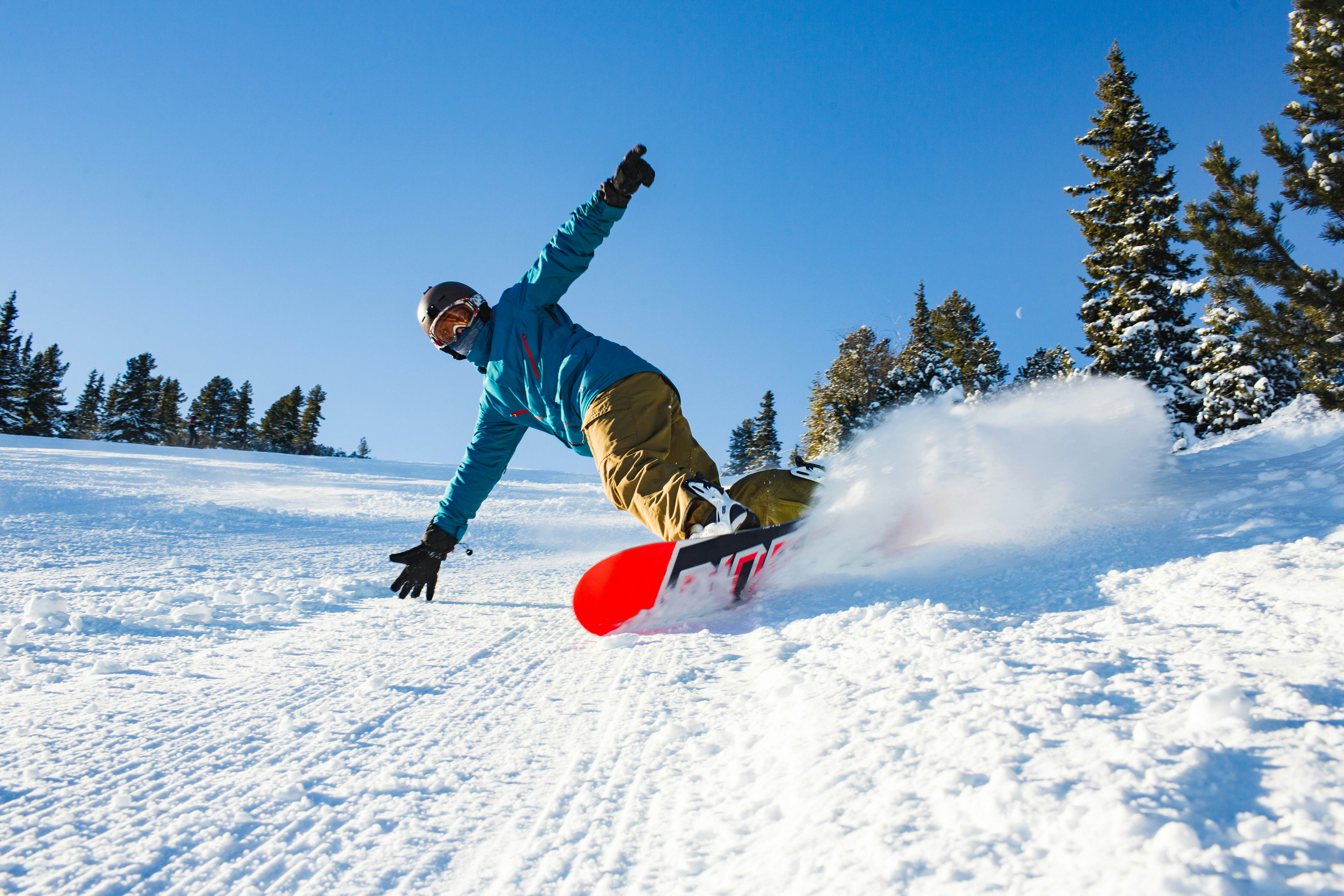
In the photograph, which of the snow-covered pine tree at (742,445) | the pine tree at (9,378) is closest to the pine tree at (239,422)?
the pine tree at (9,378)

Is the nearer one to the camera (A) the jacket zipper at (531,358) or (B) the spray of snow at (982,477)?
(B) the spray of snow at (982,477)

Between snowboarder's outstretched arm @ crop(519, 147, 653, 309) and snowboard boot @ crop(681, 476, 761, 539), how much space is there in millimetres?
1574

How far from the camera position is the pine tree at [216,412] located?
52469 millimetres

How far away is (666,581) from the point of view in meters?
2.33

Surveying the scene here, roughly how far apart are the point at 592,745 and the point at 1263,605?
5.81ft

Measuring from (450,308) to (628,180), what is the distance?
1262mm

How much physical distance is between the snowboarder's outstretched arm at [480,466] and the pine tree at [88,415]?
5616 cm

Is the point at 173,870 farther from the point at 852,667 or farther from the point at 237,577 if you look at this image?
the point at 237,577

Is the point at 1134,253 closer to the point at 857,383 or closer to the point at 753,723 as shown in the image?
the point at 857,383

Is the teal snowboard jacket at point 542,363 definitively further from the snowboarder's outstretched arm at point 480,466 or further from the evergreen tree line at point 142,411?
the evergreen tree line at point 142,411

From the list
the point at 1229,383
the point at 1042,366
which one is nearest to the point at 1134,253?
the point at 1229,383

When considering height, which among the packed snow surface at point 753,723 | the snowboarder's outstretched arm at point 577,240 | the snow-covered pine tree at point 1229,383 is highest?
the snow-covered pine tree at point 1229,383

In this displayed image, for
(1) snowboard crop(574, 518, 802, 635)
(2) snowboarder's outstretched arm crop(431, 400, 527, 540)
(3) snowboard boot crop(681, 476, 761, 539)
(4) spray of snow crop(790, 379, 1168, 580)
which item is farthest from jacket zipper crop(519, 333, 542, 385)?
(4) spray of snow crop(790, 379, 1168, 580)

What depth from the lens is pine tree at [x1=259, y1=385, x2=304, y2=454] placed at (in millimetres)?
50031
